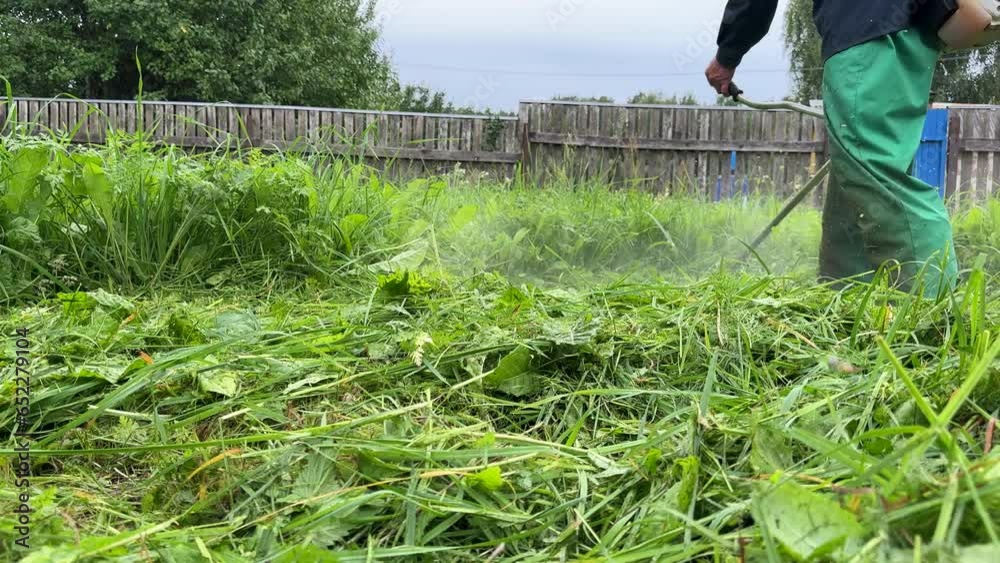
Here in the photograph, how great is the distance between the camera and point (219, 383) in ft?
3.86

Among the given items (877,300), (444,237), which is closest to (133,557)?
(877,300)

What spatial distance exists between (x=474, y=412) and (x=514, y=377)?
0.10 meters

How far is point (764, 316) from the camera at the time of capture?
141cm

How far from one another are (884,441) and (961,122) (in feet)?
31.3

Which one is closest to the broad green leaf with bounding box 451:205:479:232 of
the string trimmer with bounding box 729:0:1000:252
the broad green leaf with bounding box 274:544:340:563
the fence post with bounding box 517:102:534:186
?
the string trimmer with bounding box 729:0:1000:252

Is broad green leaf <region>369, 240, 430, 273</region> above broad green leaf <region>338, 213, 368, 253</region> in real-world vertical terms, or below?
below

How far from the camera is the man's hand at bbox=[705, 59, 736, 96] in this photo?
116 inches

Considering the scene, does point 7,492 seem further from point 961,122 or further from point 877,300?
point 961,122

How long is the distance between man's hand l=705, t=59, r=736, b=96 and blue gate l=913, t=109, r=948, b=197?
6.87 metres

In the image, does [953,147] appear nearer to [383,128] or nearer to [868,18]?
[383,128]

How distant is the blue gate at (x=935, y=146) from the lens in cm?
868

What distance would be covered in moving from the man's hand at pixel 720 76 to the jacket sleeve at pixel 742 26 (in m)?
0.03

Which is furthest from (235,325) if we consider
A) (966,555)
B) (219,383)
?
(966,555)

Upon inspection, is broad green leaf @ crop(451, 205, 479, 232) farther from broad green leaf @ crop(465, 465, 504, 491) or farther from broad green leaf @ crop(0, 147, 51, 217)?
broad green leaf @ crop(465, 465, 504, 491)
